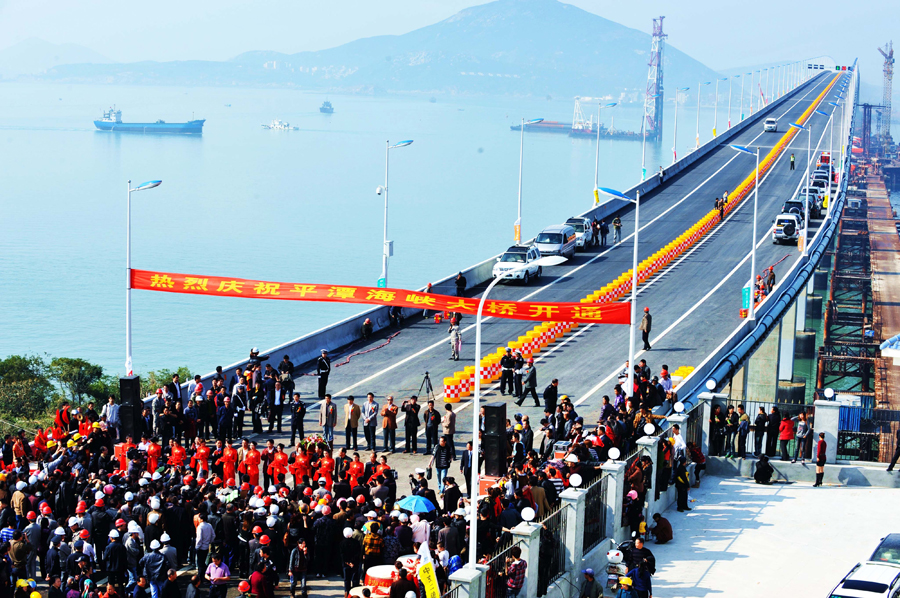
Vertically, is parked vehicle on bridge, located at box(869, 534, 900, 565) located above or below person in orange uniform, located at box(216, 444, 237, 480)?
below

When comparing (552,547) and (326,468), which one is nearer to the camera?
(552,547)

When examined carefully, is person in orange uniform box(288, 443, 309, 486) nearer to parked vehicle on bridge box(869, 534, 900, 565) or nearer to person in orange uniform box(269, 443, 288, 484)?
person in orange uniform box(269, 443, 288, 484)

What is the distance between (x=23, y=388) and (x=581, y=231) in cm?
2937

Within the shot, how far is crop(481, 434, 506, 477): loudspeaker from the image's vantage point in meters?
22.6

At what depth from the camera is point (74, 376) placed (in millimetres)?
57125

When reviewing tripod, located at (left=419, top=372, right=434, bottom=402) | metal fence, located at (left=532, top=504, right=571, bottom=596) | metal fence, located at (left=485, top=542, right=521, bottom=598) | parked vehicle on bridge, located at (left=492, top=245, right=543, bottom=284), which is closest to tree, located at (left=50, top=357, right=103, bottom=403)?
parked vehicle on bridge, located at (left=492, top=245, right=543, bottom=284)

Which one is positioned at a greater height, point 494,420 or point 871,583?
point 494,420

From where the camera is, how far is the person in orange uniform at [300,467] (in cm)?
2230

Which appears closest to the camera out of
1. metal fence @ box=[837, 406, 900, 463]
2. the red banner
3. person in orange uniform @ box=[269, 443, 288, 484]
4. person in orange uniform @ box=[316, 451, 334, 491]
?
person in orange uniform @ box=[316, 451, 334, 491]

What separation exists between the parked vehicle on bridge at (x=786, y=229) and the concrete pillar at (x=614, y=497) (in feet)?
135

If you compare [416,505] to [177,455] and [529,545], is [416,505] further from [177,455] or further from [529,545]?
[177,455]

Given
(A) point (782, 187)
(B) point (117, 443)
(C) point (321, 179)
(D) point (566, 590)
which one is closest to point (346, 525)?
(D) point (566, 590)

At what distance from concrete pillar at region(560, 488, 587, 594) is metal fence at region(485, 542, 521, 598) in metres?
2.12

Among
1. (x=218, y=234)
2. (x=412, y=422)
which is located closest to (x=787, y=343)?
(x=412, y=422)
